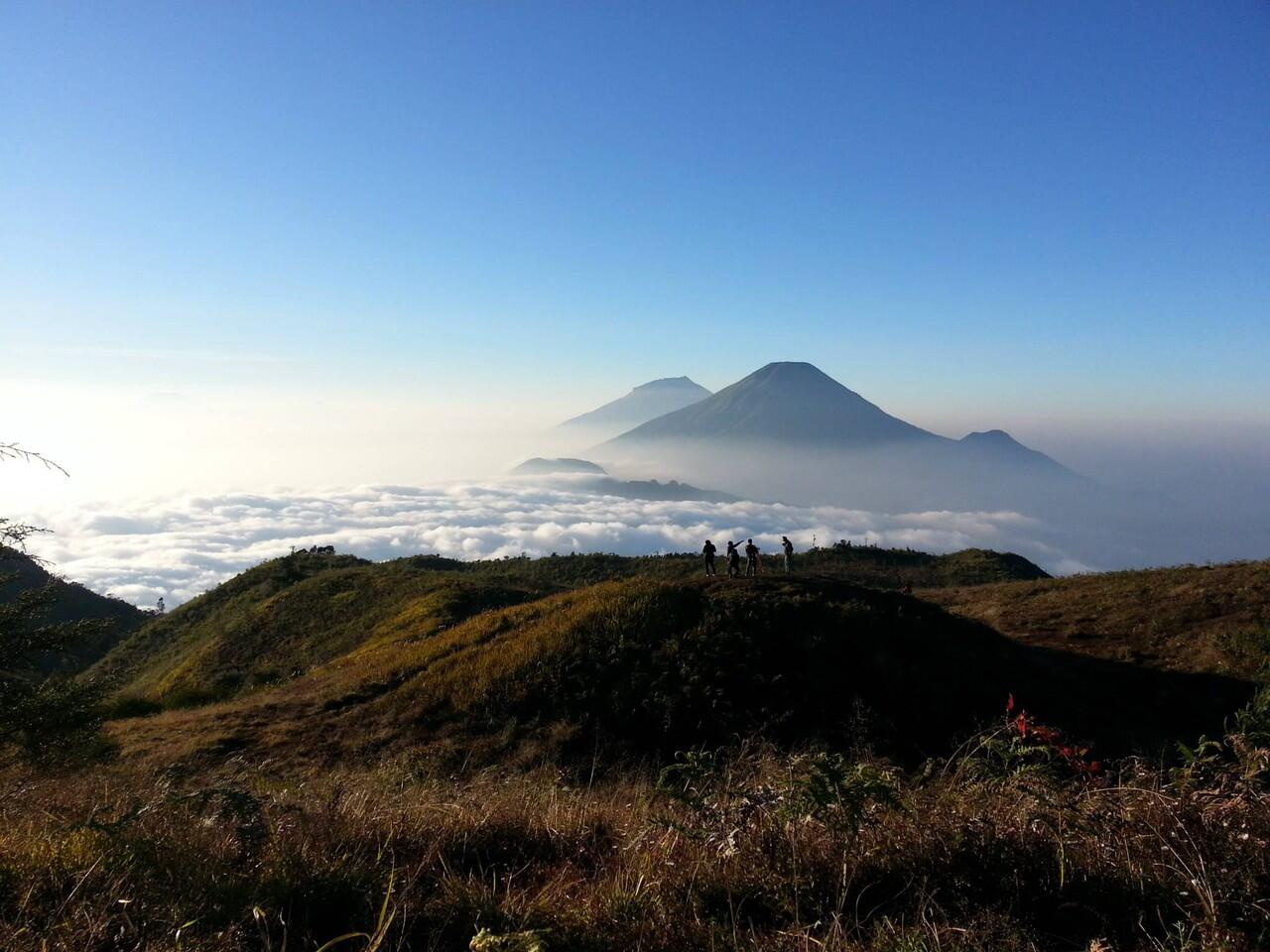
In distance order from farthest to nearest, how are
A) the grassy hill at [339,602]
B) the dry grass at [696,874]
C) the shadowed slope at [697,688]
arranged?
the grassy hill at [339,602] → the shadowed slope at [697,688] → the dry grass at [696,874]

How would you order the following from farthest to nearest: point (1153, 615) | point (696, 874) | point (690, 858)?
point (1153, 615) < point (690, 858) < point (696, 874)

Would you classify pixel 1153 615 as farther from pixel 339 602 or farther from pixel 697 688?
pixel 339 602

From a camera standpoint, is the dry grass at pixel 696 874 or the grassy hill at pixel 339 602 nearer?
the dry grass at pixel 696 874

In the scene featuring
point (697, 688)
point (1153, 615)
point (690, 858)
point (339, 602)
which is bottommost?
point (339, 602)

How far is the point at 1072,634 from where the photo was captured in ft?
65.9

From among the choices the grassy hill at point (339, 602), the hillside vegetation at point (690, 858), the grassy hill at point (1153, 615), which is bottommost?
the grassy hill at point (339, 602)

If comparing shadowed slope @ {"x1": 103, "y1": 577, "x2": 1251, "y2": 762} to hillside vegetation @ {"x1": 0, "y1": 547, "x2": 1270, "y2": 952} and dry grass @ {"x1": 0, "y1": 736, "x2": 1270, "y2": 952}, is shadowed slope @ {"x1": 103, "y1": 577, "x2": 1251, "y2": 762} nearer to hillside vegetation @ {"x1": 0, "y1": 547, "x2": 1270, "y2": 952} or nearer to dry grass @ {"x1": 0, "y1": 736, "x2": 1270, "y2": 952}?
hillside vegetation @ {"x1": 0, "y1": 547, "x2": 1270, "y2": 952}

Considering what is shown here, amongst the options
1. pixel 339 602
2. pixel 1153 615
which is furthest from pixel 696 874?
pixel 339 602

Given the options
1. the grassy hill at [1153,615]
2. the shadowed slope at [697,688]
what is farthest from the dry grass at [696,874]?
the grassy hill at [1153,615]

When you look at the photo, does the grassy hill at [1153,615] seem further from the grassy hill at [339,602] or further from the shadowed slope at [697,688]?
the grassy hill at [339,602]

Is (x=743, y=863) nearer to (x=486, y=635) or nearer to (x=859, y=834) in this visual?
(x=859, y=834)

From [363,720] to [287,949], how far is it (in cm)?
1177

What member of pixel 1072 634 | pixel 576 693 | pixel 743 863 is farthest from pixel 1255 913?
pixel 1072 634

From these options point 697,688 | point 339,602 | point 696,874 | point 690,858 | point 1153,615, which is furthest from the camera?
point 339,602
